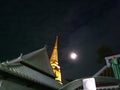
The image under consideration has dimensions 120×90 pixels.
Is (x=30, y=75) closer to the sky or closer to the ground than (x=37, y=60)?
closer to the ground

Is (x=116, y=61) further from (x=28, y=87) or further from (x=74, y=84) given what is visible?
(x=74, y=84)

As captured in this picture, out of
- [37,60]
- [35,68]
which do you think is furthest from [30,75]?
[37,60]

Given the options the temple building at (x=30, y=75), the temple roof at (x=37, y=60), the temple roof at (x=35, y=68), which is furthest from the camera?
the temple roof at (x=37, y=60)

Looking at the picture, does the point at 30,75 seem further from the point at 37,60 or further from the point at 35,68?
the point at 37,60

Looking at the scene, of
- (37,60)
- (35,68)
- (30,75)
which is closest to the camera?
(30,75)

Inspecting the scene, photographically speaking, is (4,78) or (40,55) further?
(40,55)

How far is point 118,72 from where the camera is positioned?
29.2 feet

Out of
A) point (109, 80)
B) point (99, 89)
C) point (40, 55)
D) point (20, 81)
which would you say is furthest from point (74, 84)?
point (99, 89)

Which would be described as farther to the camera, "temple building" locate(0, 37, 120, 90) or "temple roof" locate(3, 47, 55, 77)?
"temple roof" locate(3, 47, 55, 77)

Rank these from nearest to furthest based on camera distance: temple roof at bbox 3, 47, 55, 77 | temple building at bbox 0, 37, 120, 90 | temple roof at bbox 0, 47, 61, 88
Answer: temple building at bbox 0, 37, 120, 90 < temple roof at bbox 0, 47, 61, 88 < temple roof at bbox 3, 47, 55, 77

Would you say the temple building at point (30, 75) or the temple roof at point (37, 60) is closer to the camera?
the temple building at point (30, 75)

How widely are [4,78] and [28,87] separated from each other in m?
0.93

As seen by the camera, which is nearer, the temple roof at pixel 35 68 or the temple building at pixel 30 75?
the temple building at pixel 30 75

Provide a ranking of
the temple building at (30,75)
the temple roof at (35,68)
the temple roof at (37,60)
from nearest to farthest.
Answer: the temple building at (30,75), the temple roof at (35,68), the temple roof at (37,60)
